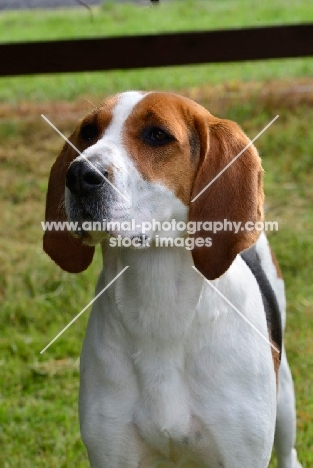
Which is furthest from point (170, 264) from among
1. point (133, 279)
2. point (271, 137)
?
point (271, 137)

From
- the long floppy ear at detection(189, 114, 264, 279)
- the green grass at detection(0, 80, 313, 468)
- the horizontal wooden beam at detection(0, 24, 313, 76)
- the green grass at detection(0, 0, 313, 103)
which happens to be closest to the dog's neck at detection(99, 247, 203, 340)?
the long floppy ear at detection(189, 114, 264, 279)

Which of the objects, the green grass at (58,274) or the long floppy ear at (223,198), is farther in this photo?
the green grass at (58,274)

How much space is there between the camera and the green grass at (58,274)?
470 centimetres

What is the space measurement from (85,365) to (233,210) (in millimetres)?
778

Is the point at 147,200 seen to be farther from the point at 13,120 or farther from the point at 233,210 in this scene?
the point at 13,120

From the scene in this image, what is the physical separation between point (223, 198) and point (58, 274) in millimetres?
3516

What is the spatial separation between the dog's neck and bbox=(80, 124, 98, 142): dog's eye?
1.32 feet

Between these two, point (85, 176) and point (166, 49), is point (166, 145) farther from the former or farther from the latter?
point (166, 49)

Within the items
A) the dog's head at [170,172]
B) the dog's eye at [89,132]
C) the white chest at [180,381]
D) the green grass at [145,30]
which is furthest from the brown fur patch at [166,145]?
the green grass at [145,30]

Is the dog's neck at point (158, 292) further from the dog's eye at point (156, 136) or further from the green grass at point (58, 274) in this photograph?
the green grass at point (58, 274)

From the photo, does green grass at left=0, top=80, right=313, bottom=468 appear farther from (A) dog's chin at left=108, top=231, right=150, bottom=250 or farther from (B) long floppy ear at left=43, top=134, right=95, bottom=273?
(A) dog's chin at left=108, top=231, right=150, bottom=250

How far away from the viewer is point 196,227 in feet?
9.71

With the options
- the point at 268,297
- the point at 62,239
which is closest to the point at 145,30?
the point at 268,297

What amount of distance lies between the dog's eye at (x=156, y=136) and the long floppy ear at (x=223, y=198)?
0.16 metres
